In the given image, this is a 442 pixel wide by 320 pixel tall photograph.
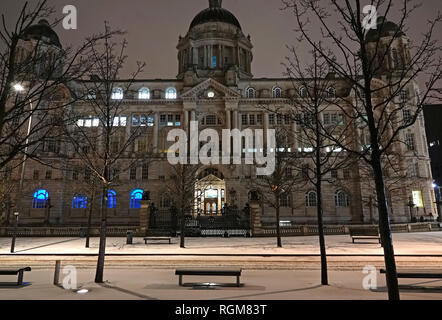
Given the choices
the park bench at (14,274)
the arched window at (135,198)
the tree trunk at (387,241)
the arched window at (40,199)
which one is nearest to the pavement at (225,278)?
the park bench at (14,274)

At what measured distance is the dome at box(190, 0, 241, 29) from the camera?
6875 cm

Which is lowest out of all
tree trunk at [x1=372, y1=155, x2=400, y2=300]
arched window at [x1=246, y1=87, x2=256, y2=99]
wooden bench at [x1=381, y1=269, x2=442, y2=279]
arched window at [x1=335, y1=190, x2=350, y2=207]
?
wooden bench at [x1=381, y1=269, x2=442, y2=279]

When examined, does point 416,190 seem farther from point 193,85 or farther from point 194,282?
point 194,282

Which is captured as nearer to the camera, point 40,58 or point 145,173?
point 40,58

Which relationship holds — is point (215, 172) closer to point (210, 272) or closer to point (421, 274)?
point (210, 272)

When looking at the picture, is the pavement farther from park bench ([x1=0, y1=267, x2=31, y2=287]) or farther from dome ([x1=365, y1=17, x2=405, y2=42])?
dome ([x1=365, y1=17, x2=405, y2=42])

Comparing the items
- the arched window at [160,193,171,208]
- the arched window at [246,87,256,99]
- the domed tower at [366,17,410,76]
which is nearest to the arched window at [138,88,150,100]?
the arched window at [246,87,256,99]

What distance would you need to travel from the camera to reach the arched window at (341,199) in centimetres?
4869

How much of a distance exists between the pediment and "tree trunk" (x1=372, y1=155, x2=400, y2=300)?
44926 mm

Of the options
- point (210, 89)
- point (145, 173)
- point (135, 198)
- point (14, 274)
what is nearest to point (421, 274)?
point (14, 274)

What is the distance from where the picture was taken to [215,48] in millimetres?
64938

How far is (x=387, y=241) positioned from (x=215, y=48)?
64231mm

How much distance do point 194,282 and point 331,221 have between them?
4182 centimetres

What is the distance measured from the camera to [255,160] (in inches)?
1900
